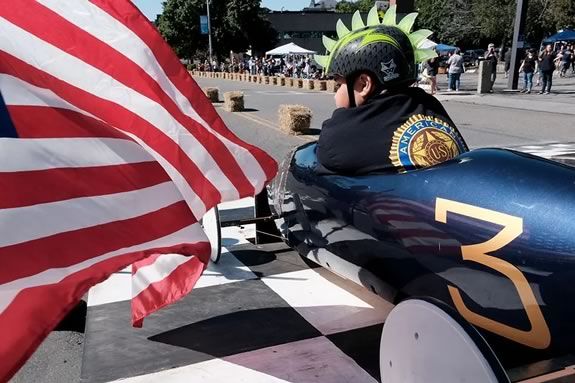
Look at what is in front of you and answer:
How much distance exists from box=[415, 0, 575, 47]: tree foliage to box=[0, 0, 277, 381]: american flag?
165 feet

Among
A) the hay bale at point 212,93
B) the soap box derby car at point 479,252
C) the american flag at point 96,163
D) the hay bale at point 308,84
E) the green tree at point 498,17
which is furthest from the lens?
the green tree at point 498,17

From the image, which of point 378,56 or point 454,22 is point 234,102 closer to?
point 378,56

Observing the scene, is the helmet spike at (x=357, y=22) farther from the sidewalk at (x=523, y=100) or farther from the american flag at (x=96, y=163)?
the sidewalk at (x=523, y=100)

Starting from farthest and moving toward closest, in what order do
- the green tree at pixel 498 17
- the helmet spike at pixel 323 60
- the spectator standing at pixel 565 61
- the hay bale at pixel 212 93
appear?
1. the green tree at pixel 498 17
2. the spectator standing at pixel 565 61
3. the hay bale at pixel 212 93
4. the helmet spike at pixel 323 60

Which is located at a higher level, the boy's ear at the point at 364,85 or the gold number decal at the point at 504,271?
the boy's ear at the point at 364,85

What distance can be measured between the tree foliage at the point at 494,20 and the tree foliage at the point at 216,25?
78.3 ft

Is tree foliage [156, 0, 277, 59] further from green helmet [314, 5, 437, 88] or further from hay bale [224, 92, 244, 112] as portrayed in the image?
green helmet [314, 5, 437, 88]

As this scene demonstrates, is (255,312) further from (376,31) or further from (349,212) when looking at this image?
(376,31)

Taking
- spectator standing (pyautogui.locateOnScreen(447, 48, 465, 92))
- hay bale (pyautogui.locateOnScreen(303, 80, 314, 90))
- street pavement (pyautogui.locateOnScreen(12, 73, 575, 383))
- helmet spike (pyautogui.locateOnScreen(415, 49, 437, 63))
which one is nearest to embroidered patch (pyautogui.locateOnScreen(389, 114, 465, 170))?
helmet spike (pyautogui.locateOnScreen(415, 49, 437, 63))

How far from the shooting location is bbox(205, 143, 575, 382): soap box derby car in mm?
2010

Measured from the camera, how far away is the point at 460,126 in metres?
12.7

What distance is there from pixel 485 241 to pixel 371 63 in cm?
136

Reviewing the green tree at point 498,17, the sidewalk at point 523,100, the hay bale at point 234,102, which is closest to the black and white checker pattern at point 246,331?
the sidewalk at point 523,100

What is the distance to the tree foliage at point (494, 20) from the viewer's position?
47031mm
